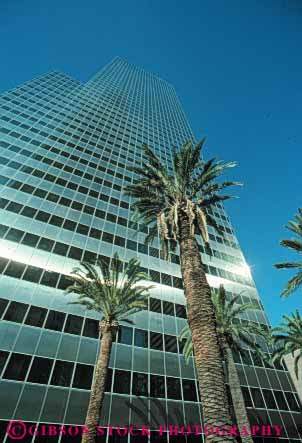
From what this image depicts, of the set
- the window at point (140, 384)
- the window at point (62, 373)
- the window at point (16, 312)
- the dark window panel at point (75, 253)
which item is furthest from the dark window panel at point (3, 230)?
the window at point (140, 384)

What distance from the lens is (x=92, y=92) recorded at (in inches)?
2479

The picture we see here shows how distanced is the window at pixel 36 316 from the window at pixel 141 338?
8525 mm

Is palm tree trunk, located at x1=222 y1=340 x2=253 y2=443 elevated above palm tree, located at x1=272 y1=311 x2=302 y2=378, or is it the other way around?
palm tree, located at x1=272 y1=311 x2=302 y2=378

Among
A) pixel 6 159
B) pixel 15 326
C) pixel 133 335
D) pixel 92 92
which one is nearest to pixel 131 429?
pixel 133 335

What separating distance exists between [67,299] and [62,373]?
6.13 meters

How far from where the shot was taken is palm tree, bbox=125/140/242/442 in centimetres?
719

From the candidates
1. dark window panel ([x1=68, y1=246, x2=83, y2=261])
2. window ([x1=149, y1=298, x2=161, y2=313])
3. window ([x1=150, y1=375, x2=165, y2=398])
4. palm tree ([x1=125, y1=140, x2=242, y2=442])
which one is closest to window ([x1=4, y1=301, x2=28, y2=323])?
dark window panel ([x1=68, y1=246, x2=83, y2=261])

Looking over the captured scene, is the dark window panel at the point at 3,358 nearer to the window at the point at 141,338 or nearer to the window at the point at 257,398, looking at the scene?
the window at the point at 141,338

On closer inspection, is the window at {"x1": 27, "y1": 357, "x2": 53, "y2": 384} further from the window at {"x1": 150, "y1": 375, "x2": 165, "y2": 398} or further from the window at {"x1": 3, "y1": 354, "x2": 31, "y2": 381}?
the window at {"x1": 150, "y1": 375, "x2": 165, "y2": 398}

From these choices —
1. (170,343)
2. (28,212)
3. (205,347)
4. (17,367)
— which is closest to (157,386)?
(170,343)

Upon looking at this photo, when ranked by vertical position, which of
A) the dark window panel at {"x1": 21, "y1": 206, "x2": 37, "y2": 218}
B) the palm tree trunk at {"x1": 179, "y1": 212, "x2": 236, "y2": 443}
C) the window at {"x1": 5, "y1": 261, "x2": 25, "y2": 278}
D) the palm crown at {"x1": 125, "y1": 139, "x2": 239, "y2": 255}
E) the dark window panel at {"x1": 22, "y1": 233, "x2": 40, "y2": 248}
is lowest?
the palm tree trunk at {"x1": 179, "y1": 212, "x2": 236, "y2": 443}

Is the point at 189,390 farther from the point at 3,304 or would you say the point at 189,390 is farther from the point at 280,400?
the point at 3,304

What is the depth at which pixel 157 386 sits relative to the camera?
20906mm

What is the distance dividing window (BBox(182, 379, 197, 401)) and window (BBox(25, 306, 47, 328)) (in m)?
13.6
